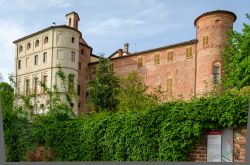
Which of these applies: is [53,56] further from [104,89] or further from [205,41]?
[205,41]

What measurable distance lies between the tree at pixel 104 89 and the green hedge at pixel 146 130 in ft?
60.3

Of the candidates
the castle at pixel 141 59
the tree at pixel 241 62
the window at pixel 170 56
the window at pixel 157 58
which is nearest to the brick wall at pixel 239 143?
the tree at pixel 241 62

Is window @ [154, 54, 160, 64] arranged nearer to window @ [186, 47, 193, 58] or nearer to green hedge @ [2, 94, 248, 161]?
window @ [186, 47, 193, 58]

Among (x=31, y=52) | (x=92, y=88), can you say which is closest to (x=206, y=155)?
Answer: (x=92, y=88)

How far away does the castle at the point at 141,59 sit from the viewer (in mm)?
32969

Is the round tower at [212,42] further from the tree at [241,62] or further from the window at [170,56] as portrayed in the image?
the tree at [241,62]

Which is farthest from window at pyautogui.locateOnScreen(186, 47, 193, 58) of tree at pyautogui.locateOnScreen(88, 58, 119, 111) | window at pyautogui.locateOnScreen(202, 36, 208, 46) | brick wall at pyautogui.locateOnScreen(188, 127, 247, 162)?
brick wall at pyautogui.locateOnScreen(188, 127, 247, 162)

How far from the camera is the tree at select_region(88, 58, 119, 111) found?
31.1m

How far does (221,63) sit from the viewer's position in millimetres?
32719

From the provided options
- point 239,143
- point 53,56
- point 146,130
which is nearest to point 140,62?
point 53,56

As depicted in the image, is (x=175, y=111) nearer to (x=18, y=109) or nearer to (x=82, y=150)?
(x=82, y=150)

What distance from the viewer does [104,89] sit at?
3175 cm

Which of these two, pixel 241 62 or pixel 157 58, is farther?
pixel 157 58

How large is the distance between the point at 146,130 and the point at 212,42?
82.9 ft
